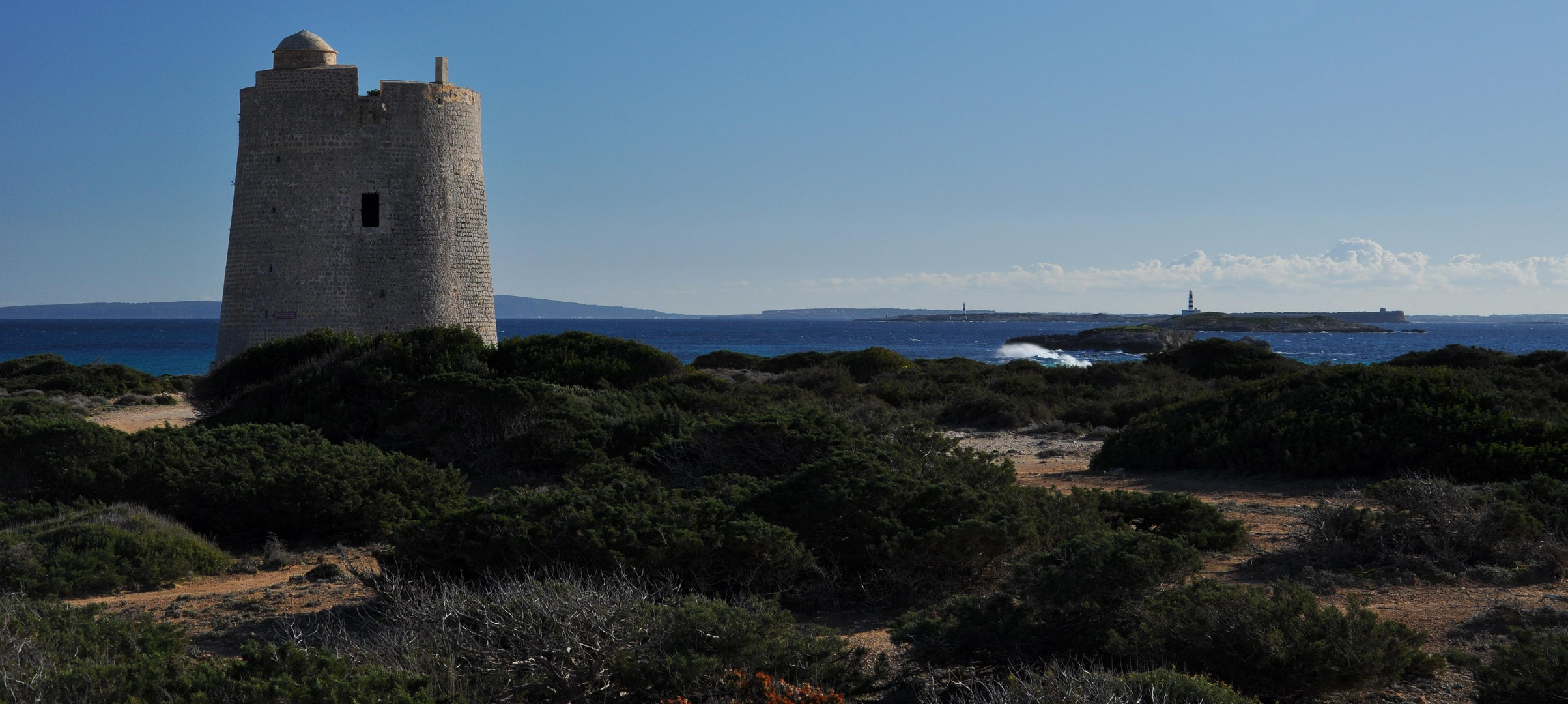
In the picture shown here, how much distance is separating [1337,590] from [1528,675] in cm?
245

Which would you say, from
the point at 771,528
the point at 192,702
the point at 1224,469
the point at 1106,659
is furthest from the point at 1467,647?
the point at 1224,469

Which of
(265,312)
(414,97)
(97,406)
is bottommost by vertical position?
(97,406)

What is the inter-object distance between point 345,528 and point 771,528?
457cm

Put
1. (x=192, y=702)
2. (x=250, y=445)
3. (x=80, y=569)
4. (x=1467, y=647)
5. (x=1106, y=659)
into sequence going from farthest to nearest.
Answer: (x=250, y=445) → (x=80, y=569) → (x=1467, y=647) → (x=1106, y=659) → (x=192, y=702)

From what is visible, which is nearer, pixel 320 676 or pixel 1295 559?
pixel 320 676

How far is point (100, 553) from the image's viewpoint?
726 cm

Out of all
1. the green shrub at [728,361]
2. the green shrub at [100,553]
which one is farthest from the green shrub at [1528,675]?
the green shrub at [728,361]

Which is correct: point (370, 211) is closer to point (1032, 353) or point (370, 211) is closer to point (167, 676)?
point (167, 676)

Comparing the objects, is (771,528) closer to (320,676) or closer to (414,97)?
(320,676)

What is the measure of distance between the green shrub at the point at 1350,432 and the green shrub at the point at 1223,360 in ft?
41.3

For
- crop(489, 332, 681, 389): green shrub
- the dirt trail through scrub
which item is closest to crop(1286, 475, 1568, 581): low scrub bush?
the dirt trail through scrub

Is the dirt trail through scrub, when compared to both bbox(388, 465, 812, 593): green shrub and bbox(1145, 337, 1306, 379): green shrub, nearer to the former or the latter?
bbox(388, 465, 812, 593): green shrub

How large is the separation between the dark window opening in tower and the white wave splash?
4408cm

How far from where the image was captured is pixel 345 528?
9.09 meters
